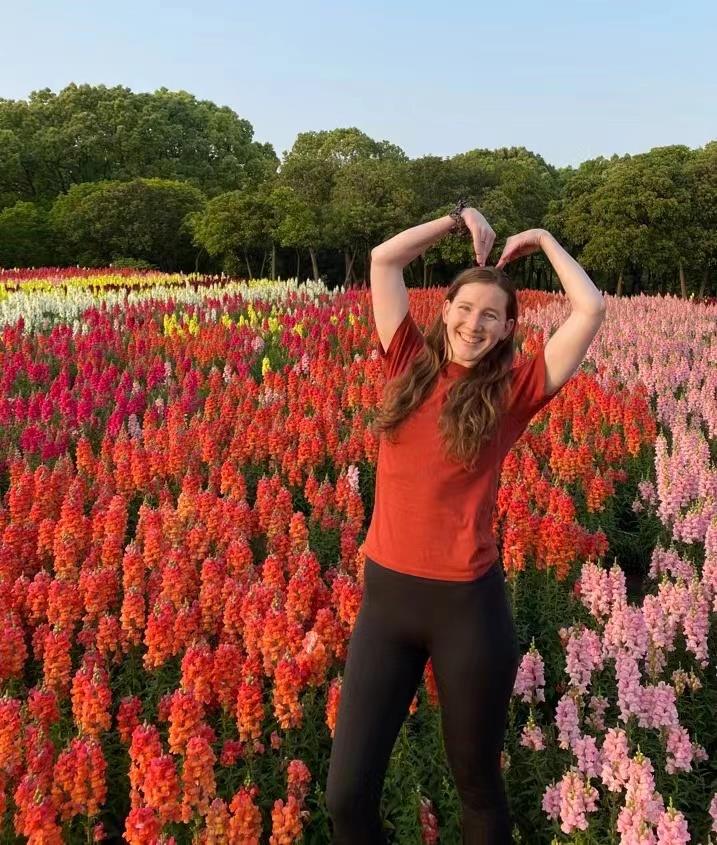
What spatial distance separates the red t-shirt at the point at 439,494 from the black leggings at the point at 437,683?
67 millimetres

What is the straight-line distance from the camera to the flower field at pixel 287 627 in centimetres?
306

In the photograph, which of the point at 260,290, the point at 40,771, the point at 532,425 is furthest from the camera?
the point at 260,290

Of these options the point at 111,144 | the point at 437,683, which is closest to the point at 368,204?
the point at 111,144

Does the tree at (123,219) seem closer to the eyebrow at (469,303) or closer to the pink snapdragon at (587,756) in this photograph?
the eyebrow at (469,303)

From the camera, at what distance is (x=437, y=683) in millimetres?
2621

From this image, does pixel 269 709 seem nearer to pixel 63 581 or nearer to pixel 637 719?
pixel 63 581

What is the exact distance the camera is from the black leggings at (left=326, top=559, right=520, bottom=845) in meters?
2.56

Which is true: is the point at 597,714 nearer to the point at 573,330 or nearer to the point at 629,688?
the point at 629,688

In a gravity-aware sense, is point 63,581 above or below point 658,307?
below

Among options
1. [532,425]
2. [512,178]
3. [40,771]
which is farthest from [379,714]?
[512,178]

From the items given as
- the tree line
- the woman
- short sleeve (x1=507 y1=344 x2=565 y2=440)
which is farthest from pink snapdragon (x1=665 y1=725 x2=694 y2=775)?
the tree line

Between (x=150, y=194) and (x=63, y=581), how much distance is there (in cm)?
4394

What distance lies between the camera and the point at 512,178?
4862 cm

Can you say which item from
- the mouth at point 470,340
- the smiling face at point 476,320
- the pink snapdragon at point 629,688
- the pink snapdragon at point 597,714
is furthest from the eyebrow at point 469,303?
the pink snapdragon at point 597,714
